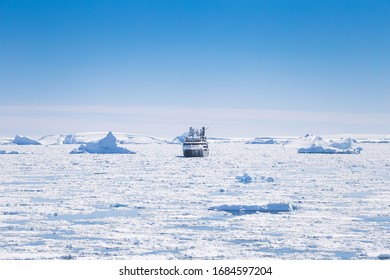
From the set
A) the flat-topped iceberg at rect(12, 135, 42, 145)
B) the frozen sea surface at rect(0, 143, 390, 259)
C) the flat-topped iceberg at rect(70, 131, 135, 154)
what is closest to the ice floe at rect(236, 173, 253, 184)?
the frozen sea surface at rect(0, 143, 390, 259)

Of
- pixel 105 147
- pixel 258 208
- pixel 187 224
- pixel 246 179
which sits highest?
pixel 105 147

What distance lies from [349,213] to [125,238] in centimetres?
748

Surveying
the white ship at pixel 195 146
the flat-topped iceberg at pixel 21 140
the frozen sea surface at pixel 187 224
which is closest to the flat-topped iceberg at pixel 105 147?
the white ship at pixel 195 146

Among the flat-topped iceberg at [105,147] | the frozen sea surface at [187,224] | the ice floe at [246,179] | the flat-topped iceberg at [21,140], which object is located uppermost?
the flat-topped iceberg at [21,140]

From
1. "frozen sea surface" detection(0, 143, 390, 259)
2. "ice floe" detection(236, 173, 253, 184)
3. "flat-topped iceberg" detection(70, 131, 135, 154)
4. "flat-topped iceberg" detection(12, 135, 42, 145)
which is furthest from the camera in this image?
"flat-topped iceberg" detection(12, 135, 42, 145)


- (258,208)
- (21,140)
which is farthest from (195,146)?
(21,140)

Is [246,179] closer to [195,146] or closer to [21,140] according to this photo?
[195,146]

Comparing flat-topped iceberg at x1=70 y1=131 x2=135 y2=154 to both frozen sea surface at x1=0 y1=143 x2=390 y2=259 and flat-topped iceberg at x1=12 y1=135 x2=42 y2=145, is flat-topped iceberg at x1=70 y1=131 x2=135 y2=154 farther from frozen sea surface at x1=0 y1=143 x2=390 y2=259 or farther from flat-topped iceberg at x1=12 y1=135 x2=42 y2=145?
flat-topped iceberg at x1=12 y1=135 x2=42 y2=145

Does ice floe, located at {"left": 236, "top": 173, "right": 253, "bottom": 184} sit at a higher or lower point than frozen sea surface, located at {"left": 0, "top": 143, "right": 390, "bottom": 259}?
higher

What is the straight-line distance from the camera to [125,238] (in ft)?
39.2

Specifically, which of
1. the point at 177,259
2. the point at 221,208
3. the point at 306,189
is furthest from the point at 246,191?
the point at 177,259

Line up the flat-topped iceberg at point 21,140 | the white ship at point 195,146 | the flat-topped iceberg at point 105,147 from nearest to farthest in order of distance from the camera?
the white ship at point 195,146
the flat-topped iceberg at point 105,147
the flat-topped iceberg at point 21,140

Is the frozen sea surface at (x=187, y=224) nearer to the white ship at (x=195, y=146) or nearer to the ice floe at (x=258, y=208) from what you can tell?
the ice floe at (x=258, y=208)

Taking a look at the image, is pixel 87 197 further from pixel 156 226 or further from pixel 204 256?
pixel 204 256
